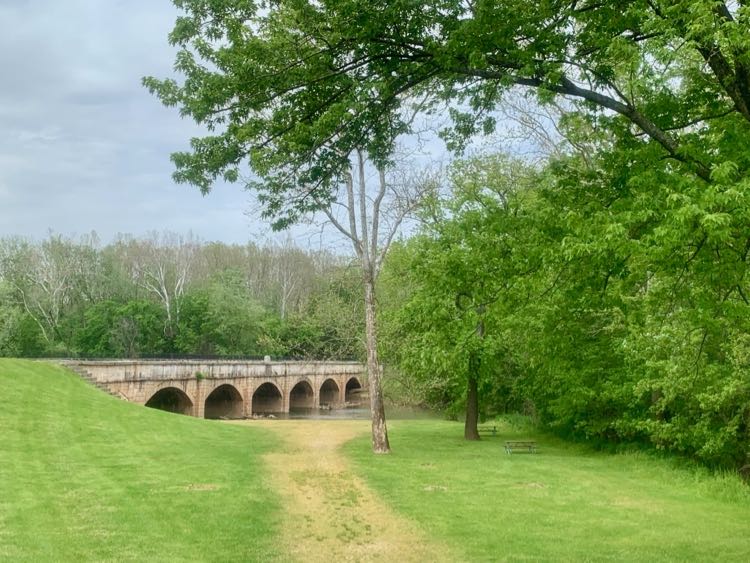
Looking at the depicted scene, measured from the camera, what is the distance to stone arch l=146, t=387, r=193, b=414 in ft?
136

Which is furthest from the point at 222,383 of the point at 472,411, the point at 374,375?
the point at 374,375

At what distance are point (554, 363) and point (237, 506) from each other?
11318 mm

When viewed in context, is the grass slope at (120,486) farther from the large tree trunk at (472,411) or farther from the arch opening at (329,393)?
the arch opening at (329,393)

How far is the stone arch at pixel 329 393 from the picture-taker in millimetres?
63188

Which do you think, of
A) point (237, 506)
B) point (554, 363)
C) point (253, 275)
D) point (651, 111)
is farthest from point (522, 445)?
point (253, 275)

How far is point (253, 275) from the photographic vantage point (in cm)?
8425

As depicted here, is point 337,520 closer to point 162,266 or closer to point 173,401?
point 173,401

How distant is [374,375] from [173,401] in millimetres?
31653

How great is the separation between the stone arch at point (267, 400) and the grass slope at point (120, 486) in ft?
101

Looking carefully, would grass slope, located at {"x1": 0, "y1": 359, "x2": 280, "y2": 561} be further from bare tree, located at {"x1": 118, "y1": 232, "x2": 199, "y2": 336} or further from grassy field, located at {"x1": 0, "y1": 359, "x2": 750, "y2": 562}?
bare tree, located at {"x1": 118, "y1": 232, "x2": 199, "y2": 336}

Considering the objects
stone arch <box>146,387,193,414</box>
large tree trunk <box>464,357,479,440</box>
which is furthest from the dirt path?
A: stone arch <box>146,387,193,414</box>

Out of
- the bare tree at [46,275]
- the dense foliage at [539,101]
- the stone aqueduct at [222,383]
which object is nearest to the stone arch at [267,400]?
the stone aqueduct at [222,383]

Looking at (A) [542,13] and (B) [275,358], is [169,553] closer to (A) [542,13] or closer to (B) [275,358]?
(A) [542,13]

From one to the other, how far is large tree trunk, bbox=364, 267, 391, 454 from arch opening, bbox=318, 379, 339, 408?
44078mm
